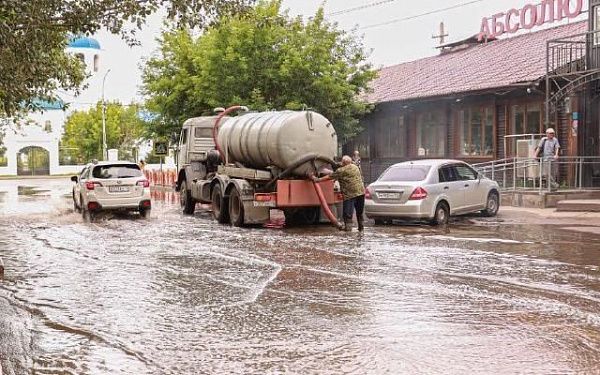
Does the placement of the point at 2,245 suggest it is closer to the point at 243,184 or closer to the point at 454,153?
the point at 243,184

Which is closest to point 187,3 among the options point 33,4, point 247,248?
point 33,4

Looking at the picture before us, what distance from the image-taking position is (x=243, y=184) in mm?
18047

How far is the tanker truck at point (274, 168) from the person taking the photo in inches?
670

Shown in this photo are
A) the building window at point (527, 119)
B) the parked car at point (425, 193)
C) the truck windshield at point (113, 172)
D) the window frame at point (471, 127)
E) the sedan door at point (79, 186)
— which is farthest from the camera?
the window frame at point (471, 127)

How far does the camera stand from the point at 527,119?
2545 centimetres

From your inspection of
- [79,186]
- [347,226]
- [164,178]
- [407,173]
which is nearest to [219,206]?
[347,226]

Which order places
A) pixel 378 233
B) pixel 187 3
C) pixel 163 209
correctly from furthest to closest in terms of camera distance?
pixel 163 209, pixel 378 233, pixel 187 3

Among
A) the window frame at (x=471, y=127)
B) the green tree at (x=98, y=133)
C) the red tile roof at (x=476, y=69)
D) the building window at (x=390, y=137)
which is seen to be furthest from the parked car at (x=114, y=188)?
the green tree at (x=98, y=133)

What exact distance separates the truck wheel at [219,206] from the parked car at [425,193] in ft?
11.4

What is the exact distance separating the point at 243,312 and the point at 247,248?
219 inches

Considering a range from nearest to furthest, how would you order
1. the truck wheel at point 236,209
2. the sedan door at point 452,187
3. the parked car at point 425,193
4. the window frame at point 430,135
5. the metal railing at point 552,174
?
the parked car at point 425,193 → the truck wheel at point 236,209 → the sedan door at point 452,187 → the metal railing at point 552,174 → the window frame at point 430,135

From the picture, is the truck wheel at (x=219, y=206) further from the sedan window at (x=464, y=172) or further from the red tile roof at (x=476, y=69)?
the red tile roof at (x=476, y=69)

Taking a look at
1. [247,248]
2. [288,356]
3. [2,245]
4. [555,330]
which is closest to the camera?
[288,356]

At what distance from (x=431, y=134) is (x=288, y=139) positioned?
49.8 feet
